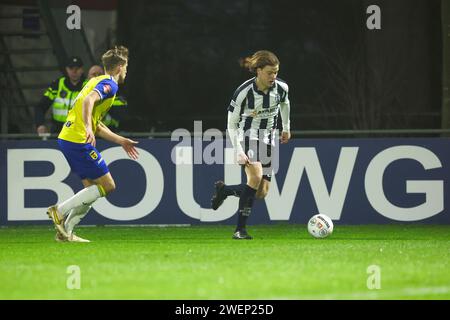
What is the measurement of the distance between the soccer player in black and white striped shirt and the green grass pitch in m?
0.57

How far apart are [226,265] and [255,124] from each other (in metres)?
3.61

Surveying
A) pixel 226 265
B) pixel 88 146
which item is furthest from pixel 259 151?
pixel 226 265

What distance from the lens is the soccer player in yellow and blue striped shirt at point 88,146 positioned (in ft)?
38.5

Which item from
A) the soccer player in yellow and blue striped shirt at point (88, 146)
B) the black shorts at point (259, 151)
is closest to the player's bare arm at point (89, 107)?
the soccer player in yellow and blue striped shirt at point (88, 146)

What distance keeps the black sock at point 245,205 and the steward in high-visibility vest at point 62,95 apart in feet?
12.0

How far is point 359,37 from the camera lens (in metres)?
21.7

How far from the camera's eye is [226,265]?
9391 mm

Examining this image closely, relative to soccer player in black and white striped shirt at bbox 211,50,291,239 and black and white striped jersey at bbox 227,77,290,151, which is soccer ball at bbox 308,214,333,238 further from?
black and white striped jersey at bbox 227,77,290,151

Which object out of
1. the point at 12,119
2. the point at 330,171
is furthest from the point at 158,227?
the point at 12,119

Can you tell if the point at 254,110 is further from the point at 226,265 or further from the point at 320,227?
the point at 226,265

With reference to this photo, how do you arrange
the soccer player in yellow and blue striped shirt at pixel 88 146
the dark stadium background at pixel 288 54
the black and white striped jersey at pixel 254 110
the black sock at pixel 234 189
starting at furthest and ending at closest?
the dark stadium background at pixel 288 54
the black sock at pixel 234 189
the black and white striped jersey at pixel 254 110
the soccer player in yellow and blue striped shirt at pixel 88 146

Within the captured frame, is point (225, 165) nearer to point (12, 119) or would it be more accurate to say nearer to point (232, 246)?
point (232, 246)

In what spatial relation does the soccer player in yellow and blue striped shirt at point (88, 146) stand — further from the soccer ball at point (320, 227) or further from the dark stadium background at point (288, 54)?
the dark stadium background at point (288, 54)
